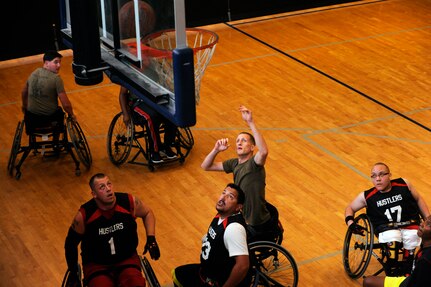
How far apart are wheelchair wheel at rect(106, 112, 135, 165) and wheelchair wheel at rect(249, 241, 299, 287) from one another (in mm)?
2467

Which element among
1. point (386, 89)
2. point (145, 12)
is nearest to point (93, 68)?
point (145, 12)

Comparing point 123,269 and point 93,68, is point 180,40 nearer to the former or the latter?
point 93,68

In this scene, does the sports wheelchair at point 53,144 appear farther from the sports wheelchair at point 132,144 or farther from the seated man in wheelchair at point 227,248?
the seated man in wheelchair at point 227,248

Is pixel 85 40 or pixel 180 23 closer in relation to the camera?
pixel 180 23

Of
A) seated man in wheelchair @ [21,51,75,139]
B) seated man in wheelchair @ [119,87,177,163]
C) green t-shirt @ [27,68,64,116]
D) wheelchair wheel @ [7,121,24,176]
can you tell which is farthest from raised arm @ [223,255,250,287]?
wheelchair wheel @ [7,121,24,176]

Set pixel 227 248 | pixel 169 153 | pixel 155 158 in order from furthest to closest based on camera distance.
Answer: pixel 169 153 → pixel 155 158 → pixel 227 248

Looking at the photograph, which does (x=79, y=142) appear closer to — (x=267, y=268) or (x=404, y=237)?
(x=267, y=268)

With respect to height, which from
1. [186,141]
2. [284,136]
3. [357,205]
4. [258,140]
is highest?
[258,140]

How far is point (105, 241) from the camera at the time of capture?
608 cm

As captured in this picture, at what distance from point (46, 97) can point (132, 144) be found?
1090 millimetres

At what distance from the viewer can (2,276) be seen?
286 inches

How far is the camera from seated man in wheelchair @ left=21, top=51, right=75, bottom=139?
8.70 metres

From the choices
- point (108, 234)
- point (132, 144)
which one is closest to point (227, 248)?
point (108, 234)

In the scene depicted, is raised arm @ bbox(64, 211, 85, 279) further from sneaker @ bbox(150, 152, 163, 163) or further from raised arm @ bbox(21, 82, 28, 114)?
raised arm @ bbox(21, 82, 28, 114)
